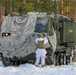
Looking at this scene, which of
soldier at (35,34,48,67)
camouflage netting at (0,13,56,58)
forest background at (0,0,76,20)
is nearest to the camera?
soldier at (35,34,48,67)

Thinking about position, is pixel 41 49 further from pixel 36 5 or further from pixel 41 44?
pixel 36 5

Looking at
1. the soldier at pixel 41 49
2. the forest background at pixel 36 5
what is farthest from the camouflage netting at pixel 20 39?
the forest background at pixel 36 5

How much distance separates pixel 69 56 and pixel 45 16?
382 centimetres

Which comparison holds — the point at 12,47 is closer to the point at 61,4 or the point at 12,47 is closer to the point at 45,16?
the point at 45,16

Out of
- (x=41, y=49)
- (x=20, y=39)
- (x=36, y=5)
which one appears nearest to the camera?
(x=41, y=49)

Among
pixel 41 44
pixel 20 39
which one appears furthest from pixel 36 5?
pixel 41 44

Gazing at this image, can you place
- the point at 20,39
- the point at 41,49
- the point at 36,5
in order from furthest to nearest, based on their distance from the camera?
the point at 36,5, the point at 20,39, the point at 41,49

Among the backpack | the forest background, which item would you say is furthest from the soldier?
the forest background

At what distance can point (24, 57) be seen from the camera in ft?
59.4

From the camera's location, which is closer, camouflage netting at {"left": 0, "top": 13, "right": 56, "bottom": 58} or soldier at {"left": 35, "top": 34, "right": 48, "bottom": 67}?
soldier at {"left": 35, "top": 34, "right": 48, "bottom": 67}

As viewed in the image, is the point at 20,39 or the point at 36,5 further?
the point at 36,5

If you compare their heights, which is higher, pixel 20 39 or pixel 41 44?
pixel 20 39

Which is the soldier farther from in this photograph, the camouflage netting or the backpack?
the camouflage netting

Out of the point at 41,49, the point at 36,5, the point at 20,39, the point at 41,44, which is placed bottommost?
the point at 41,49
